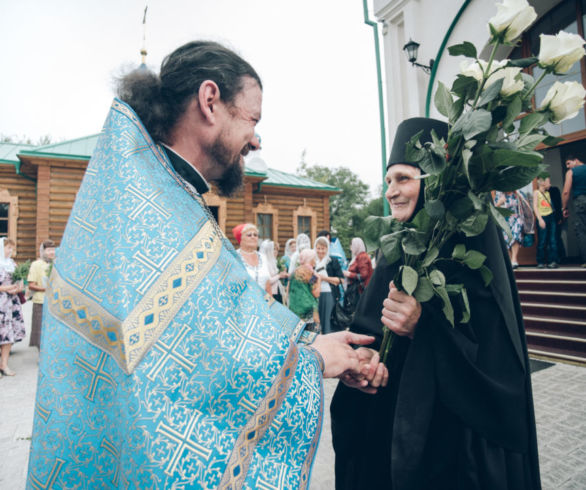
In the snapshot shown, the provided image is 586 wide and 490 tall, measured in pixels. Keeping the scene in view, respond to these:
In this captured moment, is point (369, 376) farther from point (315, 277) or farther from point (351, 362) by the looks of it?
point (315, 277)

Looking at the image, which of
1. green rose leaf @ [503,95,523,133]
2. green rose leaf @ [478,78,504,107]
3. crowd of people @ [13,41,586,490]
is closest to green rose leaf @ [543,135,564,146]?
green rose leaf @ [503,95,523,133]

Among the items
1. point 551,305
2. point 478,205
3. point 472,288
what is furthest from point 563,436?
point 551,305

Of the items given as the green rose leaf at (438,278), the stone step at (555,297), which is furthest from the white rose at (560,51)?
the stone step at (555,297)

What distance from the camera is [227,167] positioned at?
157 cm

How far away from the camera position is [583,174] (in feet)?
20.8

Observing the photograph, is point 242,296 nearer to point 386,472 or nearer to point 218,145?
point 218,145

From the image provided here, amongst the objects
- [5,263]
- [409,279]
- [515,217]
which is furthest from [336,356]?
[515,217]

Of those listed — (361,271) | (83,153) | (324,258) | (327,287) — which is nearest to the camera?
(361,271)

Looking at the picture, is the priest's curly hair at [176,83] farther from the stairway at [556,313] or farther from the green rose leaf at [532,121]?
the stairway at [556,313]

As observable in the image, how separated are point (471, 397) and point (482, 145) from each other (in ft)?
3.09

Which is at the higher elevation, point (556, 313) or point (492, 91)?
point (492, 91)

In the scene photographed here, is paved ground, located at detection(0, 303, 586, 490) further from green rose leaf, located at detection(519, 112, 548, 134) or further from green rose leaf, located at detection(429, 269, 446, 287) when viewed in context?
green rose leaf, located at detection(519, 112, 548, 134)

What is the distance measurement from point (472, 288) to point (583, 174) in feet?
21.9

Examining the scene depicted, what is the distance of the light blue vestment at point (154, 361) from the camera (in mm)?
908
